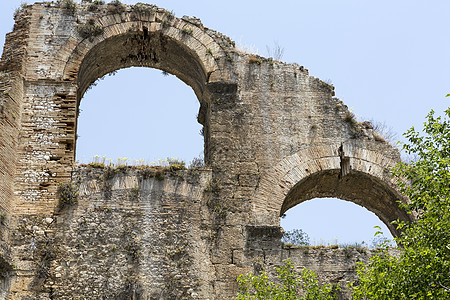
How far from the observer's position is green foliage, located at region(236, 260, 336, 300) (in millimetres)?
16484

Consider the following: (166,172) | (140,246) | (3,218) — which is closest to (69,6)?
(166,172)

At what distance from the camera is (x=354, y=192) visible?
21.0 m

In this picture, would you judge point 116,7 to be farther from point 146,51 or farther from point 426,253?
point 426,253

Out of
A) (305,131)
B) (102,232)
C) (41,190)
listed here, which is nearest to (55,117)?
(41,190)

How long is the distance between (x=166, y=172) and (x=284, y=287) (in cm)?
375

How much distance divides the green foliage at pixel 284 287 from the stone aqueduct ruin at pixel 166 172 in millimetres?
638

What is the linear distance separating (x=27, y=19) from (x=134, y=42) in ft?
8.52

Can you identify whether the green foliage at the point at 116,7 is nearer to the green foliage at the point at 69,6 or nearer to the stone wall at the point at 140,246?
the green foliage at the point at 69,6

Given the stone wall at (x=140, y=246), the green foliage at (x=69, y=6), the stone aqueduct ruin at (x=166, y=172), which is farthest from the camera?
the green foliage at (x=69, y=6)

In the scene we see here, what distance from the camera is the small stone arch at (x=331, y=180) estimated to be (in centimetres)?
1930

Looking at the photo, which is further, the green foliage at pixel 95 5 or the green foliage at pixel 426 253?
the green foliage at pixel 95 5

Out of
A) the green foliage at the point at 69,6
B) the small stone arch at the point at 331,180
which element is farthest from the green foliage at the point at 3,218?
the green foliage at the point at 69,6

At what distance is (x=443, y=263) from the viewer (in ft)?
47.3

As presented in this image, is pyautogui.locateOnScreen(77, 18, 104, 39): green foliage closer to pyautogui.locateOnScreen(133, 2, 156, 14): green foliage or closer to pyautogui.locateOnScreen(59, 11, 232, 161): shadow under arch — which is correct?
pyautogui.locateOnScreen(59, 11, 232, 161): shadow under arch
